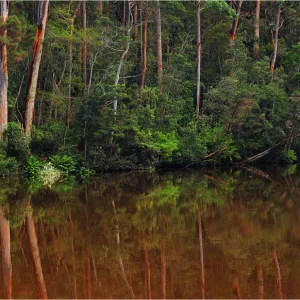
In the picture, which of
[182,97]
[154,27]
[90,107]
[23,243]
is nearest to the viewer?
[23,243]

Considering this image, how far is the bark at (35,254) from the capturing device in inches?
268

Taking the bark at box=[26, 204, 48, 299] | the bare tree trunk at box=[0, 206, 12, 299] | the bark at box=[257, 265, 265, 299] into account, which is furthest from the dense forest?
the bark at box=[257, 265, 265, 299]

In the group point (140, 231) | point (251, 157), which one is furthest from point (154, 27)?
point (140, 231)

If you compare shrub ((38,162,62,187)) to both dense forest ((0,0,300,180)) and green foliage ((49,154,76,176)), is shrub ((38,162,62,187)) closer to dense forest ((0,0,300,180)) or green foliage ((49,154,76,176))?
dense forest ((0,0,300,180))

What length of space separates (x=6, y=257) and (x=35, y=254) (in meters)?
0.47

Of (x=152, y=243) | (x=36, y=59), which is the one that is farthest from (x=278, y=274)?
(x=36, y=59)

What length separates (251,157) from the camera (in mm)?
27000

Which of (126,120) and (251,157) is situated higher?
(126,120)

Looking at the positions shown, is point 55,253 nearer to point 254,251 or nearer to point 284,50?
point 254,251

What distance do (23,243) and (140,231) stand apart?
2320 mm

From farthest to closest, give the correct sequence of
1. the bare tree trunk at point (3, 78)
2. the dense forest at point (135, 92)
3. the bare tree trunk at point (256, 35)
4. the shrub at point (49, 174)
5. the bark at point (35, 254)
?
the bare tree trunk at point (256, 35) < the dense forest at point (135, 92) < the bare tree trunk at point (3, 78) < the shrub at point (49, 174) < the bark at point (35, 254)

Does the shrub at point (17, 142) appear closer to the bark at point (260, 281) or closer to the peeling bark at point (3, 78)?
the peeling bark at point (3, 78)

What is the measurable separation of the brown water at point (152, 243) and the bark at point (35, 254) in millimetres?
17

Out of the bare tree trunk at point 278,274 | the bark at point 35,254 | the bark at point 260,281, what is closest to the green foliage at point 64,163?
the bark at point 35,254
